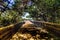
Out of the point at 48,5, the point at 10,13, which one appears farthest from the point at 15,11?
the point at 48,5

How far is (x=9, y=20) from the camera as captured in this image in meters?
16.7

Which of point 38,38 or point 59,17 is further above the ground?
point 38,38

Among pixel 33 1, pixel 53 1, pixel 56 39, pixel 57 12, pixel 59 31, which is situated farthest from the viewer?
pixel 57 12

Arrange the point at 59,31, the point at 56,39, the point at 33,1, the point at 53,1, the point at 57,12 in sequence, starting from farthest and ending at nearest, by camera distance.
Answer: the point at 57,12
the point at 33,1
the point at 53,1
the point at 59,31
the point at 56,39

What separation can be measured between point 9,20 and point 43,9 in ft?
15.7

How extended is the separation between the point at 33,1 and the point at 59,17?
14.5 feet

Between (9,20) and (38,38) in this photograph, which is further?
(9,20)

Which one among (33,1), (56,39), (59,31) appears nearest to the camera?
(56,39)

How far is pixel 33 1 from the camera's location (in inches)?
653

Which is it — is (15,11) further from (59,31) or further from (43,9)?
(59,31)

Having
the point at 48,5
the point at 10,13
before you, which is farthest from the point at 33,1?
the point at 10,13

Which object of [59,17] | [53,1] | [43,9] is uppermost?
[53,1]

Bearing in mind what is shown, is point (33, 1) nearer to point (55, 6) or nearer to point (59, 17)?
point (55, 6)

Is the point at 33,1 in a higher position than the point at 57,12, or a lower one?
higher
